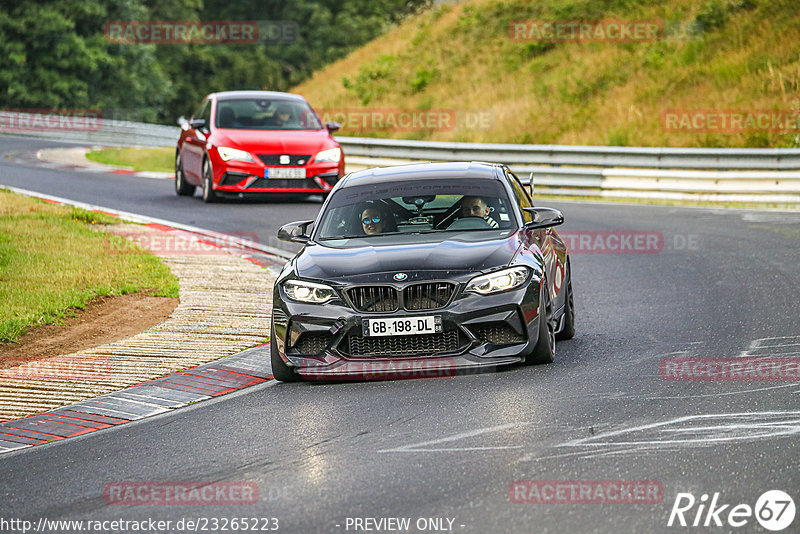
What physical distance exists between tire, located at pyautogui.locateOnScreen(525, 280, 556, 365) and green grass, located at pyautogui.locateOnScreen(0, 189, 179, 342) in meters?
4.53

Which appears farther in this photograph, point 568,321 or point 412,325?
point 568,321

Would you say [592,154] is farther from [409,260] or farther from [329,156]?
[409,260]

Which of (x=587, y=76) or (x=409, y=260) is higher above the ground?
(x=587, y=76)

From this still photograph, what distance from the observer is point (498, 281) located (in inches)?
340

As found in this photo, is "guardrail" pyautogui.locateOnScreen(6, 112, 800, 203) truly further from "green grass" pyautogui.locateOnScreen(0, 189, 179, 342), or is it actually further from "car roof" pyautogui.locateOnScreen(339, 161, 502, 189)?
"car roof" pyautogui.locateOnScreen(339, 161, 502, 189)

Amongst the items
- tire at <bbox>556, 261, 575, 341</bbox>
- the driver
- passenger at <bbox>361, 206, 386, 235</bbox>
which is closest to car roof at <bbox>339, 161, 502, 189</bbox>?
the driver

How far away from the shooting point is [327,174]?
2033 centimetres

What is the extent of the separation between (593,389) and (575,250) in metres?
8.23

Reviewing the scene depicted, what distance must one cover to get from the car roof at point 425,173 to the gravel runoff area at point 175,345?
1.52m

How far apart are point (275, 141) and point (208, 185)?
136cm

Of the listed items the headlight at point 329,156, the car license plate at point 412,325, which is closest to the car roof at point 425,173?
the car license plate at point 412,325

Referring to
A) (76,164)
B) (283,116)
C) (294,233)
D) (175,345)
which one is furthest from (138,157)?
(294,233)

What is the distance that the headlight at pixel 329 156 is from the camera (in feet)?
66.7

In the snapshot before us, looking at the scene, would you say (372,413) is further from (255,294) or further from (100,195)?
(100,195)
